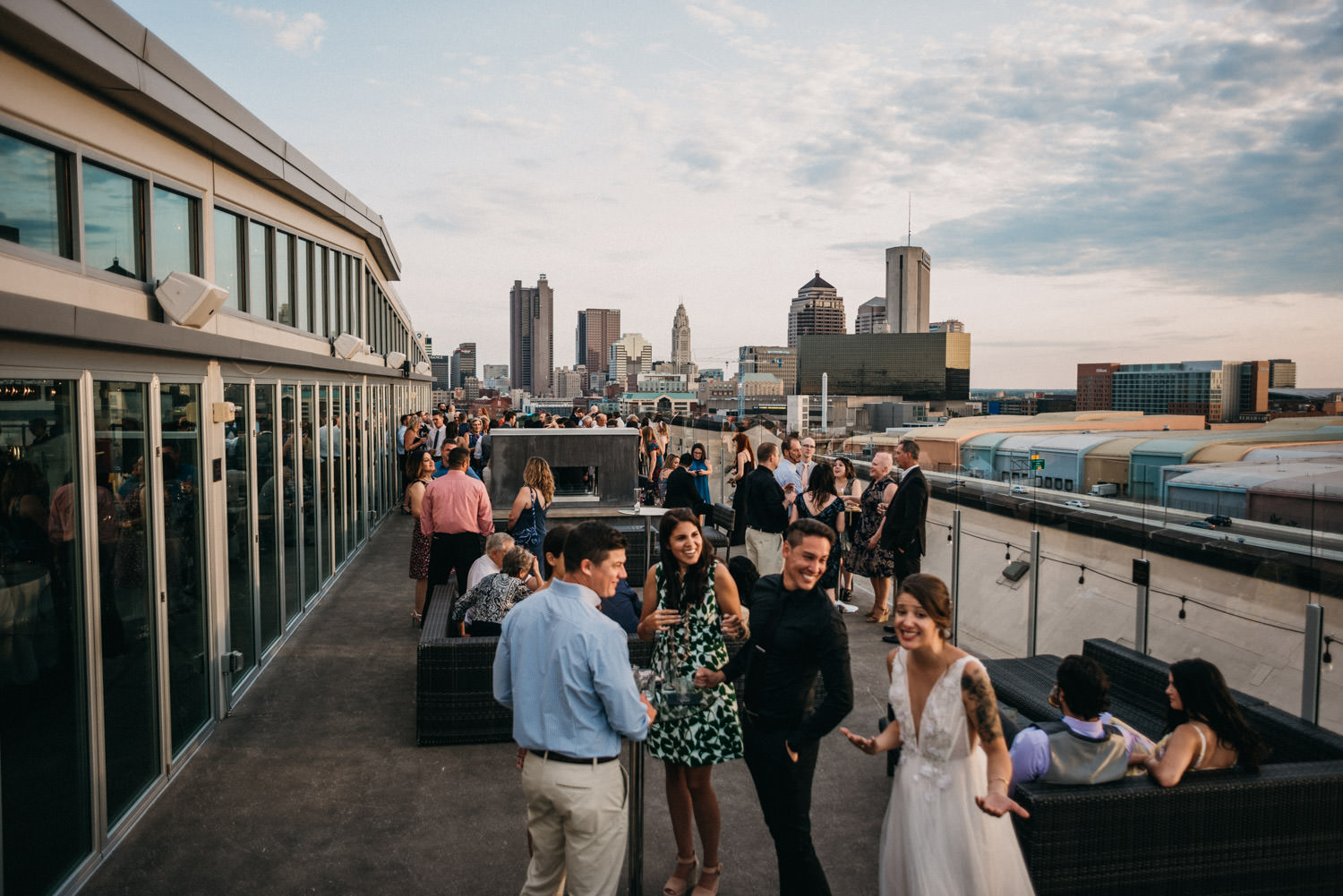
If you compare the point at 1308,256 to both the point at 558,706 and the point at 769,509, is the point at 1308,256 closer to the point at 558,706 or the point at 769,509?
the point at 769,509

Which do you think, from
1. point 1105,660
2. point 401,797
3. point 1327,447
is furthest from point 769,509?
point 1327,447

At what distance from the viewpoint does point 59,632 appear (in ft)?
11.3

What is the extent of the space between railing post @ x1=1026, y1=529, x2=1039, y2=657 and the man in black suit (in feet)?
2.96

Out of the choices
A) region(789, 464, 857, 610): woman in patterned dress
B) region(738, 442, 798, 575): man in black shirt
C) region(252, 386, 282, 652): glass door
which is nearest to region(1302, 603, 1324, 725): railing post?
region(789, 464, 857, 610): woman in patterned dress

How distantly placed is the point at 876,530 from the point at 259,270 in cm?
613

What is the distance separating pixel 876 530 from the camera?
7.41 meters

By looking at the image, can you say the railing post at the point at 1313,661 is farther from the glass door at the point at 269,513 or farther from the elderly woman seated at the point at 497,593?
the glass door at the point at 269,513

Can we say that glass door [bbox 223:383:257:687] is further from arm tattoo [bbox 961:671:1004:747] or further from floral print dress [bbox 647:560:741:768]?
arm tattoo [bbox 961:671:1004:747]

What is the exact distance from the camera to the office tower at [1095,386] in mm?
162000

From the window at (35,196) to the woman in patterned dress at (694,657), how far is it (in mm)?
3045

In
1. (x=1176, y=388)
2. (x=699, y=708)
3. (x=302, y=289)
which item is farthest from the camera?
(x=1176, y=388)

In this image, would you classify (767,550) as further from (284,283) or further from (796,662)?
(284,283)

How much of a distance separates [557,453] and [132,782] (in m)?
8.25

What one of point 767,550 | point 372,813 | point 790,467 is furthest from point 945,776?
point 790,467
